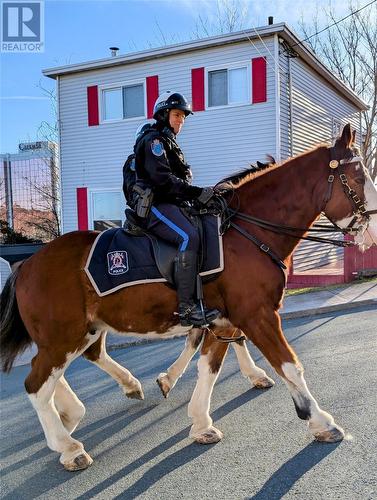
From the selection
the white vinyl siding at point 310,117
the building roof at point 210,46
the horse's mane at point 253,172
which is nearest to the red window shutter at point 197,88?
the building roof at point 210,46

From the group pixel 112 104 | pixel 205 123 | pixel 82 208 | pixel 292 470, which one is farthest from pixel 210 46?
pixel 292 470

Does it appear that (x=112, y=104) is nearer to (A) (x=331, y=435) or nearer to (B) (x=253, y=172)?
(B) (x=253, y=172)

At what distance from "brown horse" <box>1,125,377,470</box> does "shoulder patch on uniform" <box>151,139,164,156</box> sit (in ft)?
2.62

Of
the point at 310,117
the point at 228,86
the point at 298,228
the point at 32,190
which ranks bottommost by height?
the point at 298,228

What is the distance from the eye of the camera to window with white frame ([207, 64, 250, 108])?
15.1 metres

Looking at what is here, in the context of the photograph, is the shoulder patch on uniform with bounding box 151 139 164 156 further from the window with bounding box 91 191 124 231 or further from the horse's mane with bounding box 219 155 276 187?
the window with bounding box 91 191 124 231

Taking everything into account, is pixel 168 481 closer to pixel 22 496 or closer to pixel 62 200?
pixel 22 496

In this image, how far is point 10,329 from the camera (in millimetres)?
4391

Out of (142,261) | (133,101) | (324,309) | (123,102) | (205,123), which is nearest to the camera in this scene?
(142,261)

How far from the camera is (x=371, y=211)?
13.1ft

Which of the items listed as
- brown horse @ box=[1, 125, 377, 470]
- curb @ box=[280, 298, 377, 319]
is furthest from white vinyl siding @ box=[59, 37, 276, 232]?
brown horse @ box=[1, 125, 377, 470]

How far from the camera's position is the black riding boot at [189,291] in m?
3.77

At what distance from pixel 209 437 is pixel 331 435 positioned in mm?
987

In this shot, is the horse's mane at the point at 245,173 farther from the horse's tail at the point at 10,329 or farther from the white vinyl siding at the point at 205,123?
the white vinyl siding at the point at 205,123
